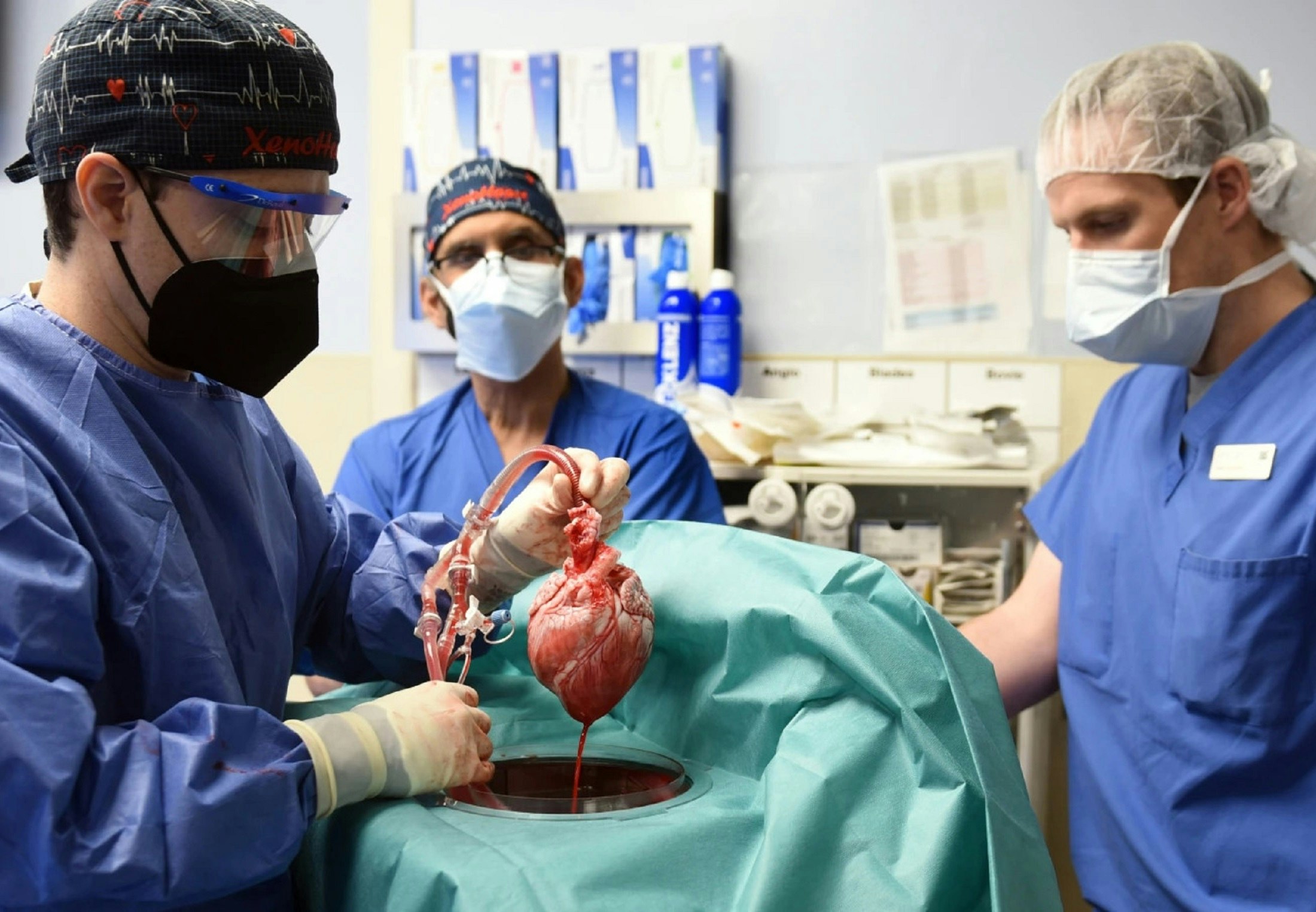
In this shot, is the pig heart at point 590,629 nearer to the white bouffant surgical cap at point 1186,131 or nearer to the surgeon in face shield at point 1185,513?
the surgeon in face shield at point 1185,513

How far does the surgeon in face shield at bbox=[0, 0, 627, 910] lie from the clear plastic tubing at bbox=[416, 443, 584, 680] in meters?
0.03

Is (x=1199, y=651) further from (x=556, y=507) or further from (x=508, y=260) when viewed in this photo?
(x=508, y=260)

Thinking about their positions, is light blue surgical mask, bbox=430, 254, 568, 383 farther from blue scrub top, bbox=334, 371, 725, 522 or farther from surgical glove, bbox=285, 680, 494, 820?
surgical glove, bbox=285, 680, 494, 820

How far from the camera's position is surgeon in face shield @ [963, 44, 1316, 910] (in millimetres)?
1399

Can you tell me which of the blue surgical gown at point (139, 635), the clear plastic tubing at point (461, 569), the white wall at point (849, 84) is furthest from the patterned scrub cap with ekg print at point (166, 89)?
the white wall at point (849, 84)

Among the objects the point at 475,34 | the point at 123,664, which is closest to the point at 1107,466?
the point at 123,664

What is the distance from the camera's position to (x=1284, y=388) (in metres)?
1.52

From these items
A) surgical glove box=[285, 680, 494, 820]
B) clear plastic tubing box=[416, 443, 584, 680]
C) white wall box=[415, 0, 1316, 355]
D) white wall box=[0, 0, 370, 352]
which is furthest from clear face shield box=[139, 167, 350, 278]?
white wall box=[0, 0, 370, 352]

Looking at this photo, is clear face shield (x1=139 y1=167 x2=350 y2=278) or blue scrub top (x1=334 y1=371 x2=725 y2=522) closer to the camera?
clear face shield (x1=139 y1=167 x2=350 y2=278)

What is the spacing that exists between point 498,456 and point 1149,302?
106cm

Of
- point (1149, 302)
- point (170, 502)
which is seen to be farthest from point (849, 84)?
point (170, 502)

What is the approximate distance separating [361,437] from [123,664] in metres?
1.25

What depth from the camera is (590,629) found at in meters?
1.01

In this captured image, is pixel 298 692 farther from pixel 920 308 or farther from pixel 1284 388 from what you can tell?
pixel 1284 388
